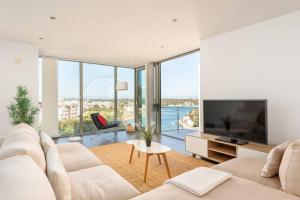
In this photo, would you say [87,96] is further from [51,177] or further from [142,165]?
[51,177]

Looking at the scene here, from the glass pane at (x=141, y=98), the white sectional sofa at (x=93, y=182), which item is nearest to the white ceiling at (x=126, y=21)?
the white sectional sofa at (x=93, y=182)

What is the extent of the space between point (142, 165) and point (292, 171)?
2276 millimetres

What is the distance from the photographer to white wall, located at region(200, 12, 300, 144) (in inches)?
106

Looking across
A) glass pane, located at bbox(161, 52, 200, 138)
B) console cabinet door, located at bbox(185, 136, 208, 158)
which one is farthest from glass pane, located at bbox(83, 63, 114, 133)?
console cabinet door, located at bbox(185, 136, 208, 158)

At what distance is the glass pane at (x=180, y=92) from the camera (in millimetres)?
4918

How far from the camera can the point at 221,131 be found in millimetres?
3209

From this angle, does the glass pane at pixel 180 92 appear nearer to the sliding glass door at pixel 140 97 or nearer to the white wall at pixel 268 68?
the sliding glass door at pixel 140 97

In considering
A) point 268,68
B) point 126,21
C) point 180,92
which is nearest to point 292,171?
point 268,68

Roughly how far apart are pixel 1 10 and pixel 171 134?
5.00m

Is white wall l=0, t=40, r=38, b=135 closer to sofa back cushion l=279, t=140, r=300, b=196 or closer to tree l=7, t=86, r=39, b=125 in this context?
tree l=7, t=86, r=39, b=125

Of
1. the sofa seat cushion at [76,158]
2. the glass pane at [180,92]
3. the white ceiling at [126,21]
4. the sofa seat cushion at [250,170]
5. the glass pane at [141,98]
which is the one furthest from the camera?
the glass pane at [141,98]

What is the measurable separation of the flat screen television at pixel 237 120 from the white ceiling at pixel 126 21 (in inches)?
55.8

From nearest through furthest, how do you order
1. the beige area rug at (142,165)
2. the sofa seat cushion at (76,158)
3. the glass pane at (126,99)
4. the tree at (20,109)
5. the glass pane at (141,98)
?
the sofa seat cushion at (76,158), the beige area rug at (142,165), the tree at (20,109), the glass pane at (141,98), the glass pane at (126,99)

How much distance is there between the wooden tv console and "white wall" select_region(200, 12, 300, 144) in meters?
0.57
